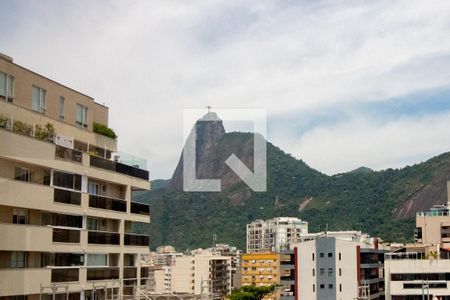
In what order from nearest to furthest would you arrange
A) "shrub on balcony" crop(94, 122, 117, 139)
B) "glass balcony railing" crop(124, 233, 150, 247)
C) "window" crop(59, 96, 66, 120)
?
1. "window" crop(59, 96, 66, 120)
2. "shrub on balcony" crop(94, 122, 117, 139)
3. "glass balcony railing" crop(124, 233, 150, 247)

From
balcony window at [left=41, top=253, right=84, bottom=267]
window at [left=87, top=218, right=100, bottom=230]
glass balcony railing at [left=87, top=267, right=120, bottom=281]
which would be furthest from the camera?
window at [left=87, top=218, right=100, bottom=230]

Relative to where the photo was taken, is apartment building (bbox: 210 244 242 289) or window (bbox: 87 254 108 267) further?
apartment building (bbox: 210 244 242 289)

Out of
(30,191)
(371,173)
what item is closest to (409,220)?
(371,173)

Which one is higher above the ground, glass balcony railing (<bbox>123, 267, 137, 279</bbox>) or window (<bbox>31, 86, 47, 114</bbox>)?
window (<bbox>31, 86, 47, 114</bbox>)

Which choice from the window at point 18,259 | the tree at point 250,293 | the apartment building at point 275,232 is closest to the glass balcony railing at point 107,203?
the window at point 18,259

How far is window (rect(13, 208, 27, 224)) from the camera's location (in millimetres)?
5959

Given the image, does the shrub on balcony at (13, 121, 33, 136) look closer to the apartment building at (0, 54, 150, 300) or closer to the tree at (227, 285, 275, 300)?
the apartment building at (0, 54, 150, 300)

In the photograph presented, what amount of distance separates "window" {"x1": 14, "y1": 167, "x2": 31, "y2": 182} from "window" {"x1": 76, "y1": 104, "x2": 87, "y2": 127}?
185 cm

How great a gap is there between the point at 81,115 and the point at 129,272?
224cm

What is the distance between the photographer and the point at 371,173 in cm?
6066

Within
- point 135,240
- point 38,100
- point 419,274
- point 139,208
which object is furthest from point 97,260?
point 419,274

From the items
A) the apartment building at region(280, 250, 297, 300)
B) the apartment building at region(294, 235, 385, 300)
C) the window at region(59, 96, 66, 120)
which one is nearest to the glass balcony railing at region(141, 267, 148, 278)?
the window at region(59, 96, 66, 120)

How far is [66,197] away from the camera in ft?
22.3

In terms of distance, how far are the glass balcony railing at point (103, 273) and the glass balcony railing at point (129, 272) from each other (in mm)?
210
